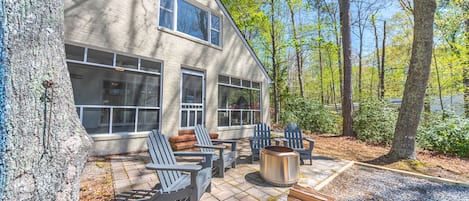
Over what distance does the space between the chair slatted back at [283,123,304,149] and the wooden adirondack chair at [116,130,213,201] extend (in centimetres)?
264

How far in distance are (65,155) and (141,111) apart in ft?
14.3

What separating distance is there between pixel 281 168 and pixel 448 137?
7.04 meters

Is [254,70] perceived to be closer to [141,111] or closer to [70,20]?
[141,111]

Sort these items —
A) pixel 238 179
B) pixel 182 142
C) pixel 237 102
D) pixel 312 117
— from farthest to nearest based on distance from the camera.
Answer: pixel 312 117 < pixel 237 102 < pixel 182 142 < pixel 238 179

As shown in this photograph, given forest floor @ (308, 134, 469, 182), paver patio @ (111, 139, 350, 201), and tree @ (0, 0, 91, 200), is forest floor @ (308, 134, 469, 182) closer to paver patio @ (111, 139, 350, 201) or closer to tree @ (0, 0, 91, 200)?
paver patio @ (111, 139, 350, 201)

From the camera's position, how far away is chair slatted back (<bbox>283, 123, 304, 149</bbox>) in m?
4.62

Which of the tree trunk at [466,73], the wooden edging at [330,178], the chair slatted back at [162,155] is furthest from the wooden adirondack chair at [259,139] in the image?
the tree trunk at [466,73]

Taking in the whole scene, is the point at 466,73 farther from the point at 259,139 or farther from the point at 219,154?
the point at 219,154

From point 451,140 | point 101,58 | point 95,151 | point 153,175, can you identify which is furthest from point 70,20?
point 451,140

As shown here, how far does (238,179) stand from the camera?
3.38 m

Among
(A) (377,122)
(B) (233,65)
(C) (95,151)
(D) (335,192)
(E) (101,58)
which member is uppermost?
(B) (233,65)

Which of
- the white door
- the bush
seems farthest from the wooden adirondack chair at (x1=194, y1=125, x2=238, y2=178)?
the bush

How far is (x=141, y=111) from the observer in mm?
5547

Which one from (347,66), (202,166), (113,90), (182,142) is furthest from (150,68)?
(347,66)
